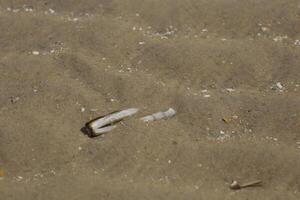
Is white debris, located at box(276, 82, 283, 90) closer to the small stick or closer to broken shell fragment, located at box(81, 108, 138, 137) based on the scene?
the small stick

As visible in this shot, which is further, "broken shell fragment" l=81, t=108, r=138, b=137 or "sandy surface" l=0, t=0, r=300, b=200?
"broken shell fragment" l=81, t=108, r=138, b=137

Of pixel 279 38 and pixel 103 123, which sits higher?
pixel 279 38

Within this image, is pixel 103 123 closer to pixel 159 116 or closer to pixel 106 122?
pixel 106 122

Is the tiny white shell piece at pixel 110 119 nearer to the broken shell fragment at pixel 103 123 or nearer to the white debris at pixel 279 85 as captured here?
the broken shell fragment at pixel 103 123

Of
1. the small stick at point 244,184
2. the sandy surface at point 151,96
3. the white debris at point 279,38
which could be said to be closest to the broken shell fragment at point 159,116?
the sandy surface at point 151,96

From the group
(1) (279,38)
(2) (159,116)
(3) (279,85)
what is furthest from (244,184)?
(1) (279,38)

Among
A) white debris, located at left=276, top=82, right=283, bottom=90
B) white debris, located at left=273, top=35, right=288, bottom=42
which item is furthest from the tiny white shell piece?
white debris, located at left=273, top=35, right=288, bottom=42

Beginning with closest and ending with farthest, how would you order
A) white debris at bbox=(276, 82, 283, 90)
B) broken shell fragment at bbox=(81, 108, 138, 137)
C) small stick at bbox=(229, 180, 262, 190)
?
small stick at bbox=(229, 180, 262, 190), broken shell fragment at bbox=(81, 108, 138, 137), white debris at bbox=(276, 82, 283, 90)

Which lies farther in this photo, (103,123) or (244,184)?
(103,123)
